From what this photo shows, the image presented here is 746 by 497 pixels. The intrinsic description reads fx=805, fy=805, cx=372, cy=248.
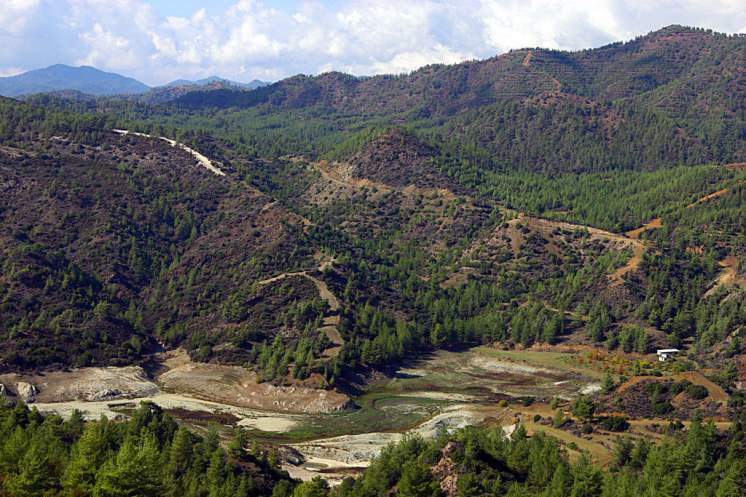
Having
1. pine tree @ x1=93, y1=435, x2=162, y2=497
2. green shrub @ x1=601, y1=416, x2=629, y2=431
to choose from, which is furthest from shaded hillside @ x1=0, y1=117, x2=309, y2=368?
green shrub @ x1=601, y1=416, x2=629, y2=431

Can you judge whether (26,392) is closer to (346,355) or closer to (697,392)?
(346,355)

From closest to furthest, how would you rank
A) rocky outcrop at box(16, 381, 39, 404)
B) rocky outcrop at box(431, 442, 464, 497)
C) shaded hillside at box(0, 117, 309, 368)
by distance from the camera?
1. rocky outcrop at box(431, 442, 464, 497)
2. rocky outcrop at box(16, 381, 39, 404)
3. shaded hillside at box(0, 117, 309, 368)

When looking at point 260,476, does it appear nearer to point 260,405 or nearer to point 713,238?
point 260,405

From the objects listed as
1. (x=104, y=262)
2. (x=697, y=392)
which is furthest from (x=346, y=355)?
(x=104, y=262)

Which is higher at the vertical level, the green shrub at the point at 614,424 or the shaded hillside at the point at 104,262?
the shaded hillside at the point at 104,262

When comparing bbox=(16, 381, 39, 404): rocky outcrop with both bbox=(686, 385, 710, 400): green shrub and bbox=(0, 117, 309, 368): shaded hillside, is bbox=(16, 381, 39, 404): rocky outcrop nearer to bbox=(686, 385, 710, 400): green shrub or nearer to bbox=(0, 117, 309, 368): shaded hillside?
Result: bbox=(0, 117, 309, 368): shaded hillside

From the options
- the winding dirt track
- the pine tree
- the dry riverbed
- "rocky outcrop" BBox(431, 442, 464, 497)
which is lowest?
the dry riverbed

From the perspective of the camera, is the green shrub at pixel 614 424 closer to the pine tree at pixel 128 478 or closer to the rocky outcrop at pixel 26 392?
the pine tree at pixel 128 478

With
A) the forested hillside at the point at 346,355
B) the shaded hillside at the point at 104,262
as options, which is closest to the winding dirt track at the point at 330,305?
the forested hillside at the point at 346,355

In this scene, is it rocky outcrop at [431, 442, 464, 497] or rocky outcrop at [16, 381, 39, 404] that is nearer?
rocky outcrop at [431, 442, 464, 497]
